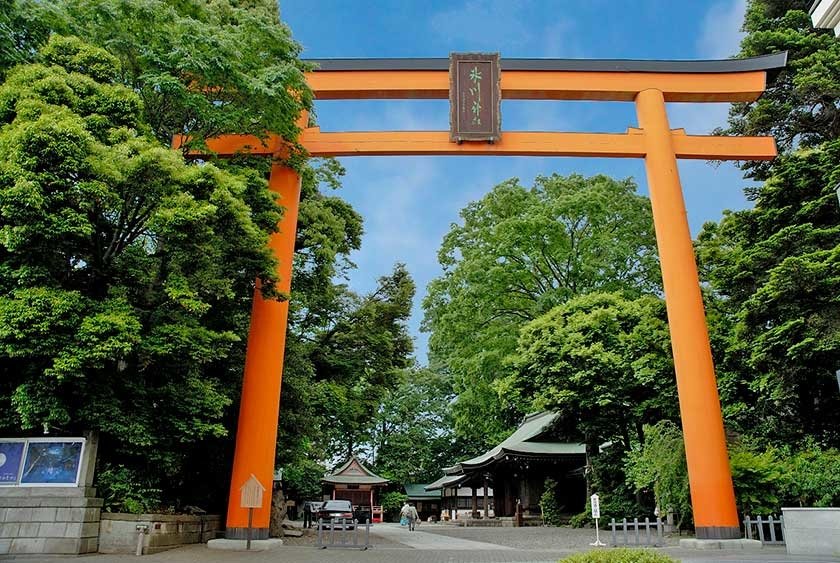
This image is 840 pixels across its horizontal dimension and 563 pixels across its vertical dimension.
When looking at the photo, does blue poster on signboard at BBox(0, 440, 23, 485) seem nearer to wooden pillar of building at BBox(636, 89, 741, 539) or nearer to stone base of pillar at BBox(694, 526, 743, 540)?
wooden pillar of building at BBox(636, 89, 741, 539)

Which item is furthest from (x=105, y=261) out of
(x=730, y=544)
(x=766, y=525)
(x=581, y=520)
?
(x=581, y=520)

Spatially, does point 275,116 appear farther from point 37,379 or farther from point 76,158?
point 37,379

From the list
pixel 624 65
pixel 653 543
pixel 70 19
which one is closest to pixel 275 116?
pixel 70 19

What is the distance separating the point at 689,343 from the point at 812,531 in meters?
4.17

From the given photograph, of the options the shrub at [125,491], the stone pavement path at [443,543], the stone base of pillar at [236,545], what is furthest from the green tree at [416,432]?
the shrub at [125,491]

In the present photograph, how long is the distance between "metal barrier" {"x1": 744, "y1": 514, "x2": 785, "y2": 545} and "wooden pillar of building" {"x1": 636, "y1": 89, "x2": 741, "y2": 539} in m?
1.15

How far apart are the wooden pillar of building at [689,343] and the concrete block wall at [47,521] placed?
1105cm

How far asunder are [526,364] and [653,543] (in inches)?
291

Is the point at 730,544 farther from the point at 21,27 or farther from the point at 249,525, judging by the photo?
the point at 21,27

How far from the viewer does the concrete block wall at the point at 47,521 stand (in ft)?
31.4

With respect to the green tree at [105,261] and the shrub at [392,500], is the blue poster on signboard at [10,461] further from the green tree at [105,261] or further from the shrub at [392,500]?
the shrub at [392,500]

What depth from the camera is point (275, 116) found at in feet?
40.3

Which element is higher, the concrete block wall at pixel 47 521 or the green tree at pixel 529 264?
the green tree at pixel 529 264

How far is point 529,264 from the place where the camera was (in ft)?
84.0
